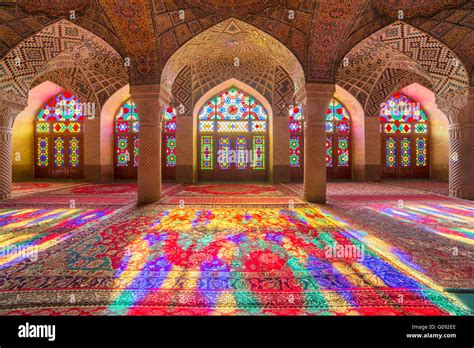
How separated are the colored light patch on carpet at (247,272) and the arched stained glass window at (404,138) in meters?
11.0

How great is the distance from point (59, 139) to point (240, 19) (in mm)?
10884

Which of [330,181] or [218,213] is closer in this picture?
[218,213]

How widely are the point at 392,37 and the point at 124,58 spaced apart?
6.93 metres

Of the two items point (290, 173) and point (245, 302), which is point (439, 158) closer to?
point (290, 173)

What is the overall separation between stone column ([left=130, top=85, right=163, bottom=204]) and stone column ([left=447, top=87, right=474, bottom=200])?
7.75 m

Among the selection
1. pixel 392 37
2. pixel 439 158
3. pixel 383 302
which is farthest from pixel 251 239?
pixel 439 158

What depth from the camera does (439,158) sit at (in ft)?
42.9

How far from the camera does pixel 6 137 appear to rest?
A: 291 inches

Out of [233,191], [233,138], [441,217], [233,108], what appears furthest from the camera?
[233,138]

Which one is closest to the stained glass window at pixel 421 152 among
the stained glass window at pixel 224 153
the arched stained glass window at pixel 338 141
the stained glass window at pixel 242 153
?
the arched stained glass window at pixel 338 141

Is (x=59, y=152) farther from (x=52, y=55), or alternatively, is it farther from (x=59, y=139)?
(x=52, y=55)

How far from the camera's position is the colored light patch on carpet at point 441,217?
3.95 meters

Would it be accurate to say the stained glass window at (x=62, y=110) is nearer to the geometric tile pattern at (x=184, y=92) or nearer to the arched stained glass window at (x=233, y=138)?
the geometric tile pattern at (x=184, y=92)

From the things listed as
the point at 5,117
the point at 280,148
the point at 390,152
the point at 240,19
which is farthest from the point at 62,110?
the point at 390,152
